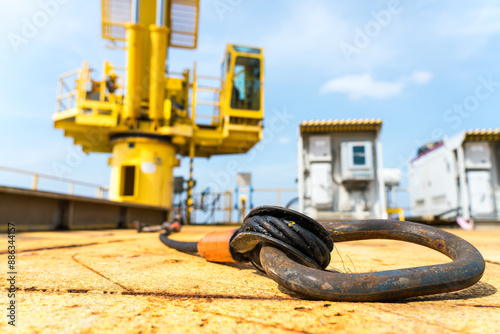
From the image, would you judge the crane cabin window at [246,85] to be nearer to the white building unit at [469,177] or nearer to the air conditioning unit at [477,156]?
the white building unit at [469,177]

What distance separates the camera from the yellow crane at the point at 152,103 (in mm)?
9242

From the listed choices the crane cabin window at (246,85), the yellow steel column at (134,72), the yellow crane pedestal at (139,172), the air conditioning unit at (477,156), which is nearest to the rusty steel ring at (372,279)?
the air conditioning unit at (477,156)

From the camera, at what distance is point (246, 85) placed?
10.6 m

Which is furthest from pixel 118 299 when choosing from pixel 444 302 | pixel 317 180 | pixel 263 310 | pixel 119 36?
pixel 119 36

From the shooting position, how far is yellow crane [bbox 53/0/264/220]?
924cm

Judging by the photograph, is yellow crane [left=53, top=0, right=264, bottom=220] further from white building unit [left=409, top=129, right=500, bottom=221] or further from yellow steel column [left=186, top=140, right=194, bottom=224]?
white building unit [left=409, top=129, right=500, bottom=221]

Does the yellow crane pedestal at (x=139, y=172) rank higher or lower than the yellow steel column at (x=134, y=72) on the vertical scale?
lower

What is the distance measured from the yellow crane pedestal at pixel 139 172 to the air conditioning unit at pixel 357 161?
17.9 ft

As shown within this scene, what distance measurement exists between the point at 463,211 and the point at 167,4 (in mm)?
10849

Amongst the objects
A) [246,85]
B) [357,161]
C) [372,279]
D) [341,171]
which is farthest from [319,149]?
[372,279]

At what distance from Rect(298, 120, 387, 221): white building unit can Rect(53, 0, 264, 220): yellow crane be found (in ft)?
10.3

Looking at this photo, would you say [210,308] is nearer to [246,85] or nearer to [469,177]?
[469,177]

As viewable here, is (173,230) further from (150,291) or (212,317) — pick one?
(212,317)

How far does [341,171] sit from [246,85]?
15.0ft
